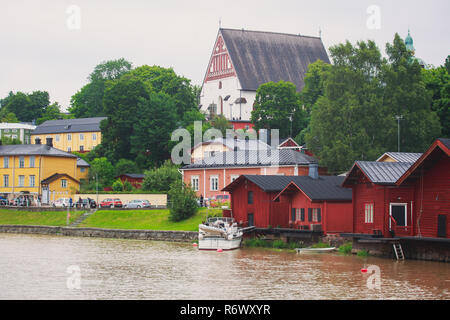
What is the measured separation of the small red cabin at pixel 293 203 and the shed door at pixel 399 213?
6445 mm

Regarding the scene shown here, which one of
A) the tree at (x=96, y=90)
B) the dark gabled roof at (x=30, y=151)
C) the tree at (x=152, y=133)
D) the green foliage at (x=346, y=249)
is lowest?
the green foliage at (x=346, y=249)

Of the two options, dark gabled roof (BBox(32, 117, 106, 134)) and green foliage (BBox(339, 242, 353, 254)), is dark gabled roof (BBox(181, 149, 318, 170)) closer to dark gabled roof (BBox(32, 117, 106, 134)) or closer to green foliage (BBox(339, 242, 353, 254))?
green foliage (BBox(339, 242, 353, 254))

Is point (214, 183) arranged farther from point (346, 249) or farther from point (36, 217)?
point (346, 249)

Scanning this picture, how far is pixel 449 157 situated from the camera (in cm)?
4162

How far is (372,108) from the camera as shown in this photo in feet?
240

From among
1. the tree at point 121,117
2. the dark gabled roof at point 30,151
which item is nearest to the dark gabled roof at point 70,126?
the tree at point 121,117

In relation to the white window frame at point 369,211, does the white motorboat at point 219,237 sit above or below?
below

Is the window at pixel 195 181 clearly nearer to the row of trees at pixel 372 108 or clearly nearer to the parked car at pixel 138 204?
the parked car at pixel 138 204

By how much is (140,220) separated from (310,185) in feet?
67.2

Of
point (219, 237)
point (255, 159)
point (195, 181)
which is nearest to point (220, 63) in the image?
point (195, 181)

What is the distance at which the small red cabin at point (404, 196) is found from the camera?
42781mm

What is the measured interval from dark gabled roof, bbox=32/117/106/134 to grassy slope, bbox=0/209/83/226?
48442mm
